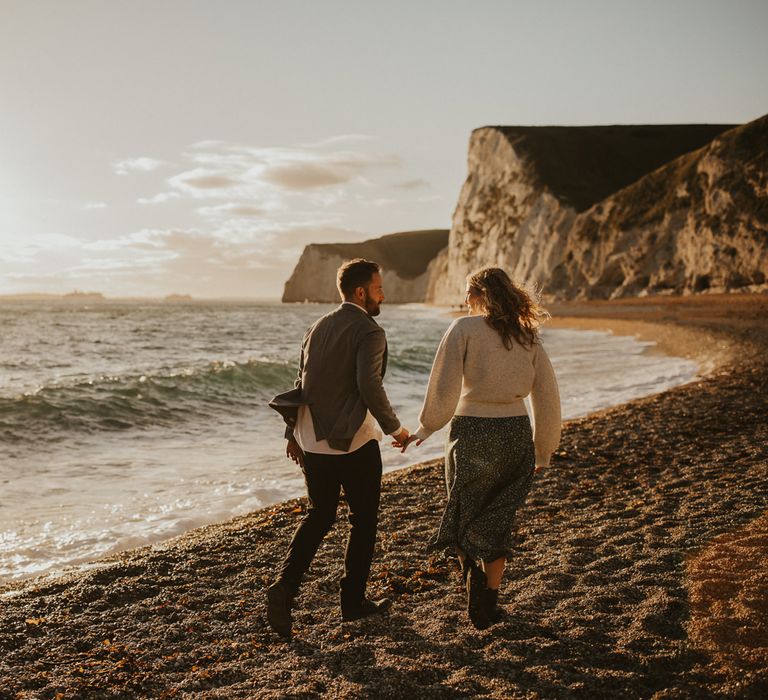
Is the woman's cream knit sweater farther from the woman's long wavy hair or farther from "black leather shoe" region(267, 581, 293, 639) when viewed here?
"black leather shoe" region(267, 581, 293, 639)

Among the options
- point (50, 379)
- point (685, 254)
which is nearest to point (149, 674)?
point (50, 379)

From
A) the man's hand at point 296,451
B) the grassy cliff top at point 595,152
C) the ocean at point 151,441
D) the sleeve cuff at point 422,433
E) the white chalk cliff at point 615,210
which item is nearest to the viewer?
the sleeve cuff at point 422,433

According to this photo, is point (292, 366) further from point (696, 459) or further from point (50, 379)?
point (696, 459)

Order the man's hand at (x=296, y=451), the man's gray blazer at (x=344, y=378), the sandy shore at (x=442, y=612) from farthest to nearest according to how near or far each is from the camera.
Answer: the man's hand at (x=296, y=451) < the man's gray blazer at (x=344, y=378) < the sandy shore at (x=442, y=612)

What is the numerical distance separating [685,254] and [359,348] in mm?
53635

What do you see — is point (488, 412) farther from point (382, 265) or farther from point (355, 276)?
point (382, 265)

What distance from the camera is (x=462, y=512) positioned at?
11.7ft

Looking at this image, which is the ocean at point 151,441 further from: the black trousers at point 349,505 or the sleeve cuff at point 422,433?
the sleeve cuff at point 422,433

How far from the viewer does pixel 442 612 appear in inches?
148

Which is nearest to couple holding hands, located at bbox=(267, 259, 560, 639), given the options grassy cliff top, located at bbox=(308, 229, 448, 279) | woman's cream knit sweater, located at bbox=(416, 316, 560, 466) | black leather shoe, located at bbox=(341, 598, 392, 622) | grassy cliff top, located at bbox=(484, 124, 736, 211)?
woman's cream knit sweater, located at bbox=(416, 316, 560, 466)

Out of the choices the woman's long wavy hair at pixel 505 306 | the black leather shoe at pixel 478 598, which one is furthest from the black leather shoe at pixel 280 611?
the woman's long wavy hair at pixel 505 306

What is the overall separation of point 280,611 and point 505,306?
216 cm

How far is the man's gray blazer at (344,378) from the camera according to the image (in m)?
3.44

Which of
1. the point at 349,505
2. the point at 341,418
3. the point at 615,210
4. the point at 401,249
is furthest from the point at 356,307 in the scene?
the point at 401,249
